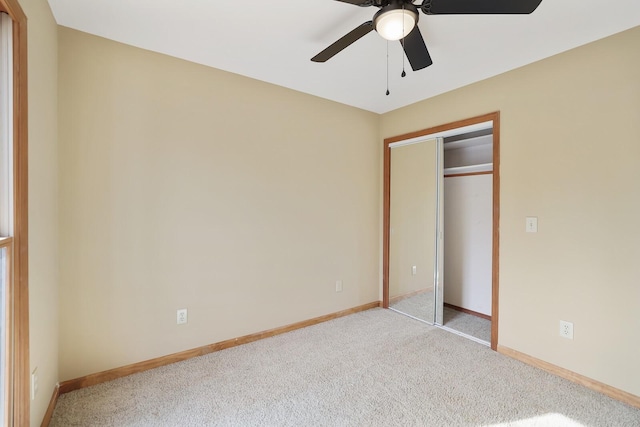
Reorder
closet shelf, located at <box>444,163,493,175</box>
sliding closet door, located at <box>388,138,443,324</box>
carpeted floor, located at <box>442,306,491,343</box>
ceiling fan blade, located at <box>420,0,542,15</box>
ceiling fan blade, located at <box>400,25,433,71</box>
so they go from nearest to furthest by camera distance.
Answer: ceiling fan blade, located at <box>420,0,542,15</box> < ceiling fan blade, located at <box>400,25,433,71</box> < carpeted floor, located at <box>442,306,491,343</box> < sliding closet door, located at <box>388,138,443,324</box> < closet shelf, located at <box>444,163,493,175</box>

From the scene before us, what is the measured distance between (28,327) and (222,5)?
197 cm

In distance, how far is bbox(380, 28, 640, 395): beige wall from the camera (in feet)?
6.35

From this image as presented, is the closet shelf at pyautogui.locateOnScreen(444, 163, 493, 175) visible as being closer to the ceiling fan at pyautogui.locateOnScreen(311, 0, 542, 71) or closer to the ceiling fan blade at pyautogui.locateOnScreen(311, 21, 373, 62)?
the ceiling fan at pyautogui.locateOnScreen(311, 0, 542, 71)

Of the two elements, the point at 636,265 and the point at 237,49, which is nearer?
the point at 636,265

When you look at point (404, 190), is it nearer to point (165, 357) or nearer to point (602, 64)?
point (602, 64)

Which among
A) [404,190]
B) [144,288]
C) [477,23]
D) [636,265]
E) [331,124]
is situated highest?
[477,23]

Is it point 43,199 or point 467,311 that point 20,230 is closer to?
point 43,199

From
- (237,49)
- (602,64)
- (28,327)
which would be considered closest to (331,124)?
(237,49)

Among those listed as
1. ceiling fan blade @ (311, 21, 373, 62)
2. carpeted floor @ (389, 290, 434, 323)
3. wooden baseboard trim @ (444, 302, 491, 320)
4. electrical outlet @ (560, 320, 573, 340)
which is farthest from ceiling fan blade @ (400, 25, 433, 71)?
wooden baseboard trim @ (444, 302, 491, 320)

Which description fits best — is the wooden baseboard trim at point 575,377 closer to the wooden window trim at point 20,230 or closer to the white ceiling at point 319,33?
the white ceiling at point 319,33

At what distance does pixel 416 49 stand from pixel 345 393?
7.30 ft

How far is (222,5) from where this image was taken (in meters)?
1.73

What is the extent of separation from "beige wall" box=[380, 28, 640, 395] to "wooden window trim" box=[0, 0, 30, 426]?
3163 mm

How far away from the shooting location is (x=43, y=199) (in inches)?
64.6
